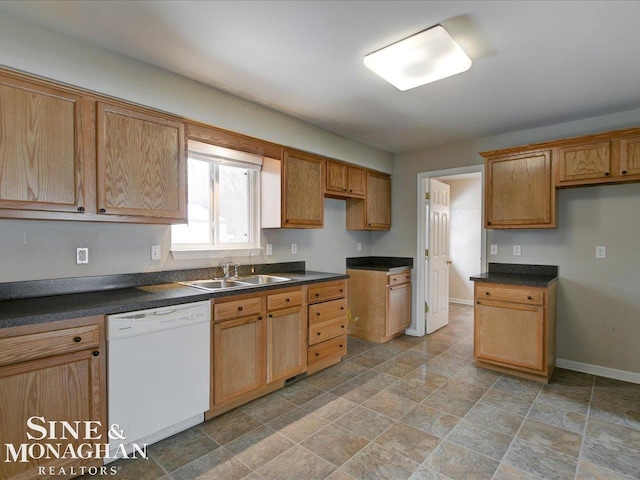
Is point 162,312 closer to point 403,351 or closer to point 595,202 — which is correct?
point 403,351

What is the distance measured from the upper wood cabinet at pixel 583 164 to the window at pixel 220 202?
2853 mm

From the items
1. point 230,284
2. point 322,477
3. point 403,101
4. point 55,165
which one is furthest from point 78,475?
point 403,101

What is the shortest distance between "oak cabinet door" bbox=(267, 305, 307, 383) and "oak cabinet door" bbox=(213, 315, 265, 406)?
3.7 inches

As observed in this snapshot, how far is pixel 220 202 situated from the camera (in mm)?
3068

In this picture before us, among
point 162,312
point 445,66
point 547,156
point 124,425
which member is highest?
point 445,66

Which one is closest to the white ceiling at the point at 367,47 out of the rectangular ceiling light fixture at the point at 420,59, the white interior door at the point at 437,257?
the rectangular ceiling light fixture at the point at 420,59

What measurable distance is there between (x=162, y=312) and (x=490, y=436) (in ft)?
7.39

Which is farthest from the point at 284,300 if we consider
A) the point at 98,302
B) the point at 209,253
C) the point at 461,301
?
the point at 461,301

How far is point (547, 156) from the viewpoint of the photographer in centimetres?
314

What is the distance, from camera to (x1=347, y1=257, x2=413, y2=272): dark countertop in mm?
4293

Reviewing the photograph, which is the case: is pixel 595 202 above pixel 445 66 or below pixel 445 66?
below

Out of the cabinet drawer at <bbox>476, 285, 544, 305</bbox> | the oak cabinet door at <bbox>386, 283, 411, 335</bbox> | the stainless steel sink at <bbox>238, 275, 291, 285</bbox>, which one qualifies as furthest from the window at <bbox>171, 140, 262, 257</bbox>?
the cabinet drawer at <bbox>476, 285, 544, 305</bbox>

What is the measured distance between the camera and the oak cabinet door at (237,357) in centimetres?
232

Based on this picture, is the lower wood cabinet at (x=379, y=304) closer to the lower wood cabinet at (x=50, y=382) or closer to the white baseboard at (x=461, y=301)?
the white baseboard at (x=461, y=301)
